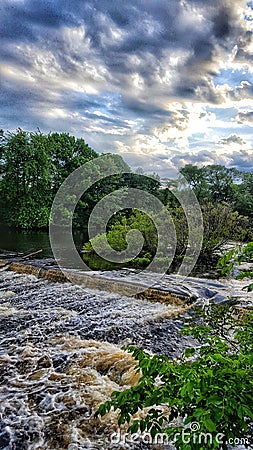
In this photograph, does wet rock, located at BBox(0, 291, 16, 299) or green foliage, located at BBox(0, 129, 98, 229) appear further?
green foliage, located at BBox(0, 129, 98, 229)

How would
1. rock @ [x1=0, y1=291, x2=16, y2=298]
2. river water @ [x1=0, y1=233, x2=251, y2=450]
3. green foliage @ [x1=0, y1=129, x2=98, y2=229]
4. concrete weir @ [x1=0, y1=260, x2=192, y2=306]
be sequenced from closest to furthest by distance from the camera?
river water @ [x1=0, y1=233, x2=251, y2=450] → concrete weir @ [x1=0, y1=260, x2=192, y2=306] → rock @ [x1=0, y1=291, x2=16, y2=298] → green foliage @ [x1=0, y1=129, x2=98, y2=229]

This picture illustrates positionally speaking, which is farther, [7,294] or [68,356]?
[7,294]

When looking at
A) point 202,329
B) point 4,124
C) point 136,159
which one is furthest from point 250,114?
point 4,124

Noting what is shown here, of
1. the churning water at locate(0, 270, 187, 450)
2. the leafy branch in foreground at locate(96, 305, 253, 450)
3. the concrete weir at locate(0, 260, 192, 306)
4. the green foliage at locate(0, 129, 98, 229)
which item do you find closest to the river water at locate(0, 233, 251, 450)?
the churning water at locate(0, 270, 187, 450)

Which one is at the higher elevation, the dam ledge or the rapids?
the dam ledge

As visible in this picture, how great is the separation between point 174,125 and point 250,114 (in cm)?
282

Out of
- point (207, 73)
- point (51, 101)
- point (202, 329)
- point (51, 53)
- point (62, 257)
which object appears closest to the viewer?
point (202, 329)

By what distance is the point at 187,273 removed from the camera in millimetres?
8180

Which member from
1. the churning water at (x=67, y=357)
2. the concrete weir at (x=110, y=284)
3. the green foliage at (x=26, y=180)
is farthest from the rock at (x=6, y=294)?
the green foliage at (x=26, y=180)

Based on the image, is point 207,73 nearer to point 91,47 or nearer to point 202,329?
point 91,47

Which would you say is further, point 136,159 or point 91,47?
point 136,159

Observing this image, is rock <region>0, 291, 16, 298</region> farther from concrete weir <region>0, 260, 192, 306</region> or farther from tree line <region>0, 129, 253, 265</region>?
tree line <region>0, 129, 253, 265</region>

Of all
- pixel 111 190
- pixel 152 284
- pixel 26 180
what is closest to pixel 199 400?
pixel 152 284

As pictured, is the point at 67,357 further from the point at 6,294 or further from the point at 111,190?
the point at 111,190
